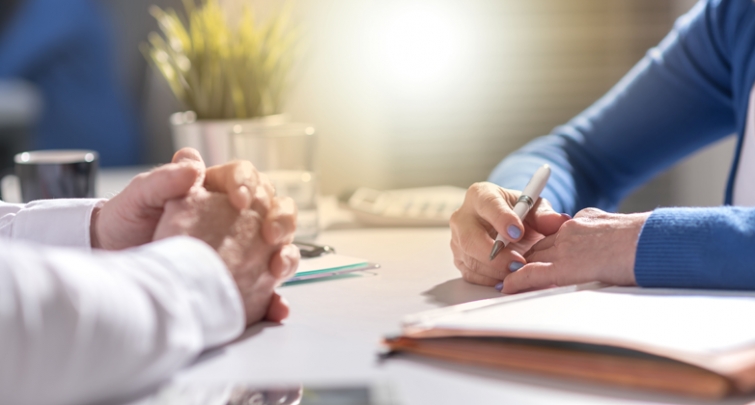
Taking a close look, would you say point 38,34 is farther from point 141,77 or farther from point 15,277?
point 15,277

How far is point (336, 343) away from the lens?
0.55m

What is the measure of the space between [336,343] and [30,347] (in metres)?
0.22

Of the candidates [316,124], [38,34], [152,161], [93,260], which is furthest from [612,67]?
[93,260]

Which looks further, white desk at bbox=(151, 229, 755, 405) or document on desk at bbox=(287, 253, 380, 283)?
document on desk at bbox=(287, 253, 380, 283)

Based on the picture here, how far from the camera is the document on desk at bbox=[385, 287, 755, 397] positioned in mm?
421

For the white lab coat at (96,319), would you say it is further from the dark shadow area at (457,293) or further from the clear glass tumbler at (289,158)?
the clear glass tumbler at (289,158)

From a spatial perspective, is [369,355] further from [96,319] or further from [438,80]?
[438,80]

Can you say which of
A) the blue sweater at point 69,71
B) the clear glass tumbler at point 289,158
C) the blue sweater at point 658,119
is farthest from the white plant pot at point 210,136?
the blue sweater at point 69,71

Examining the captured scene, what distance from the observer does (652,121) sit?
4.09ft

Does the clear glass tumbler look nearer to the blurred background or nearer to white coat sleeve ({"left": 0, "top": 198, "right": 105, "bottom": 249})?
white coat sleeve ({"left": 0, "top": 198, "right": 105, "bottom": 249})

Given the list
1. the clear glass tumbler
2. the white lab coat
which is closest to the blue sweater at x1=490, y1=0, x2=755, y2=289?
the clear glass tumbler

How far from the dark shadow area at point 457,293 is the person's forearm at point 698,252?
137mm

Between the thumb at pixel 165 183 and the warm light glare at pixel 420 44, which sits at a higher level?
the warm light glare at pixel 420 44

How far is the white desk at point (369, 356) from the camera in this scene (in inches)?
17.1
